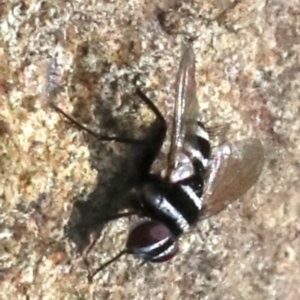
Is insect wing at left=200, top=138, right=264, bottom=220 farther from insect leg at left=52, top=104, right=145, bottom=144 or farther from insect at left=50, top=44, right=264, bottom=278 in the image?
insect leg at left=52, top=104, right=145, bottom=144

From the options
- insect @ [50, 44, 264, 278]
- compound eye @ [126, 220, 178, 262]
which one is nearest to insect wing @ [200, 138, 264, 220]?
insect @ [50, 44, 264, 278]

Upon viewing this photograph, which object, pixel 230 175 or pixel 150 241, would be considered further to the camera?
pixel 230 175

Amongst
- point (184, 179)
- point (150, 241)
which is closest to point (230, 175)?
point (184, 179)

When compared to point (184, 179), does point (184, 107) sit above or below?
above

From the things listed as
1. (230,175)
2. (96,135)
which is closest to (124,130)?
(96,135)

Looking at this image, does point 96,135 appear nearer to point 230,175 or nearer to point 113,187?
point 113,187

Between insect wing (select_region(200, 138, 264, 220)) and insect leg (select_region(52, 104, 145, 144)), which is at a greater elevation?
insect leg (select_region(52, 104, 145, 144))

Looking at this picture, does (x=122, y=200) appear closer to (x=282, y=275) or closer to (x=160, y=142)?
(x=160, y=142)

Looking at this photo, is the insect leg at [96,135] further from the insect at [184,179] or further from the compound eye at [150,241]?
the compound eye at [150,241]
